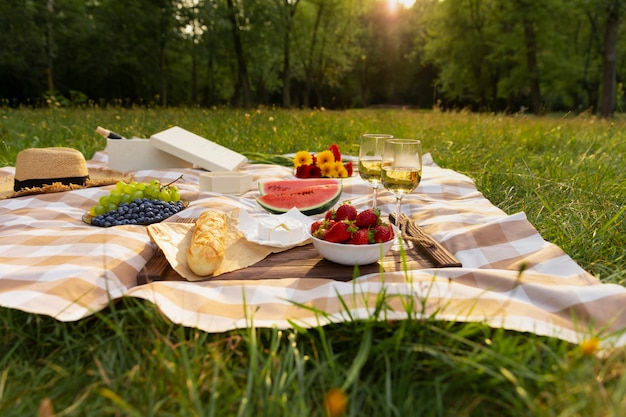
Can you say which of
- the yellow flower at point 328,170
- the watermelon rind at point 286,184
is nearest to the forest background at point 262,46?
the yellow flower at point 328,170

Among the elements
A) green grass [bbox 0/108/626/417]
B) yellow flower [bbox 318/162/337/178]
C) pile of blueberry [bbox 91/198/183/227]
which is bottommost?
green grass [bbox 0/108/626/417]

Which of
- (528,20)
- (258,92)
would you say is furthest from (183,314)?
(258,92)

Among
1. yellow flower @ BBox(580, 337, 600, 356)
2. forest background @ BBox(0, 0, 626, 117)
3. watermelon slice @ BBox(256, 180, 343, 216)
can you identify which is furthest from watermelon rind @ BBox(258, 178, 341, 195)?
A: forest background @ BBox(0, 0, 626, 117)

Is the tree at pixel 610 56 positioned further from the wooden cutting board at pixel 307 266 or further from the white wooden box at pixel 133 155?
the wooden cutting board at pixel 307 266

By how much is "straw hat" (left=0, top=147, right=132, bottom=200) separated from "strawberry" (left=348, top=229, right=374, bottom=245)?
2421 mm

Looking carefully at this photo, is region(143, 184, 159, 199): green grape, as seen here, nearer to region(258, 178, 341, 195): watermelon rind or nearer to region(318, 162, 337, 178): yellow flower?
region(258, 178, 341, 195): watermelon rind

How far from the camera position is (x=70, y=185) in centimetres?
338

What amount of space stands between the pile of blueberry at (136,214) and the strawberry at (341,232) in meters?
1.19

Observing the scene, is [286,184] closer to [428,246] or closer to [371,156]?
[371,156]

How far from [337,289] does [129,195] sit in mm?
1661

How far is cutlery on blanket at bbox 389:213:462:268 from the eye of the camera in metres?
1.98

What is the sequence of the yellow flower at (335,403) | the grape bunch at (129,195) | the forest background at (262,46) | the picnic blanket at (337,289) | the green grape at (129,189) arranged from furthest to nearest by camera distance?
the forest background at (262,46) < the green grape at (129,189) < the grape bunch at (129,195) < the picnic blanket at (337,289) < the yellow flower at (335,403)

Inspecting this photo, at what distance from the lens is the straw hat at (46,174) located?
3293 millimetres

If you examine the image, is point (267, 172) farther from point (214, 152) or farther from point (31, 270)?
point (31, 270)
